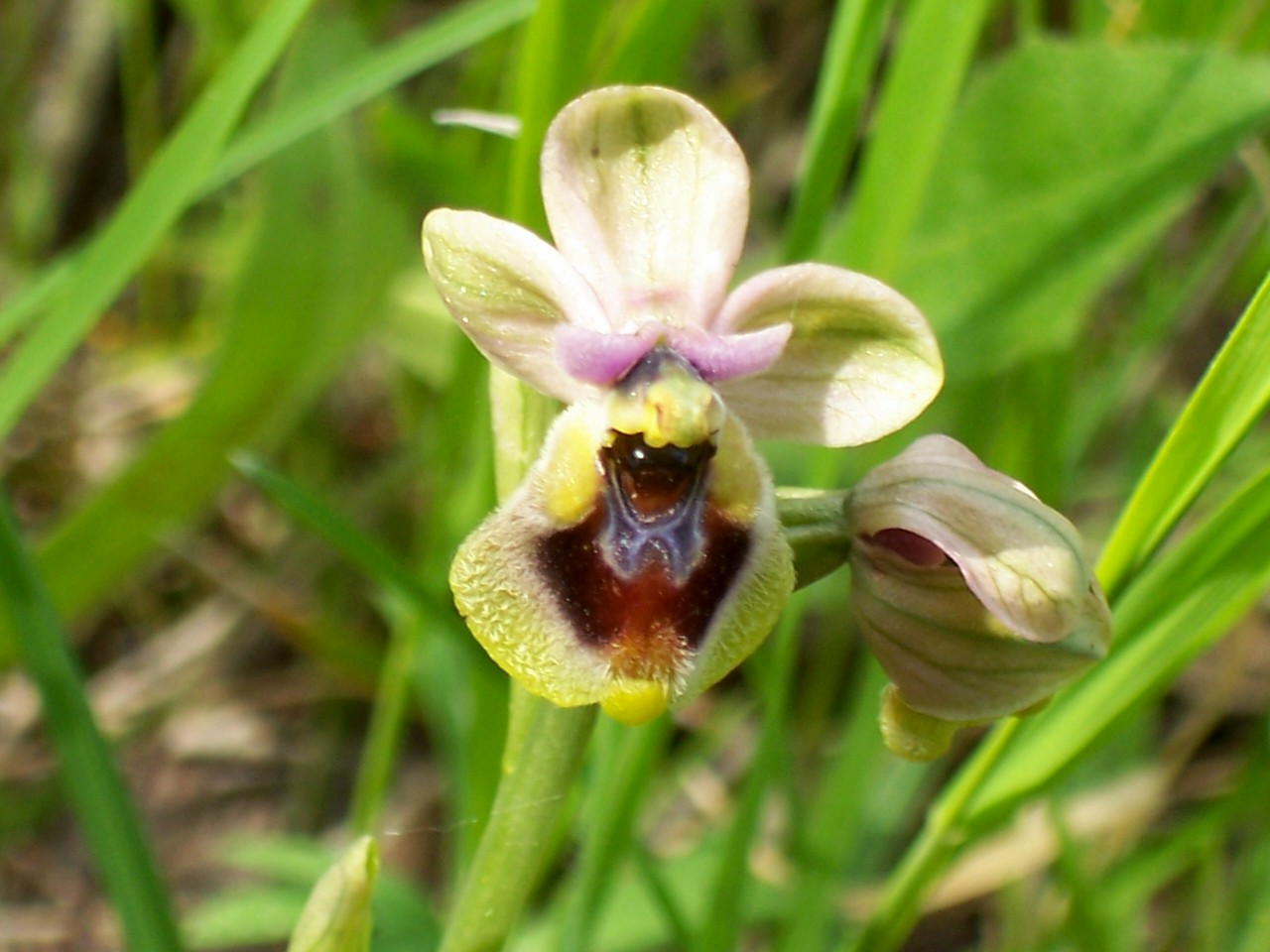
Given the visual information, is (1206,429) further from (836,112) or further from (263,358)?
(263,358)

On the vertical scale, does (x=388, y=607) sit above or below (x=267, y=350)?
below

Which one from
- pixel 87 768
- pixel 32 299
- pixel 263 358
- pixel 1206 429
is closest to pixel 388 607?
pixel 263 358

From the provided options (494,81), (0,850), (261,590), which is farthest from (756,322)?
(0,850)

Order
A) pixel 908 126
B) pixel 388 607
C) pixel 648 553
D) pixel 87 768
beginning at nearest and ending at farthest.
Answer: pixel 648 553, pixel 87 768, pixel 908 126, pixel 388 607

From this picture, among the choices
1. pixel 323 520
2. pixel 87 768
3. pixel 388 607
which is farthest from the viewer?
pixel 388 607

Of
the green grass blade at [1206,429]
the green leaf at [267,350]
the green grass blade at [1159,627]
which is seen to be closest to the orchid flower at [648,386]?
the green grass blade at [1206,429]

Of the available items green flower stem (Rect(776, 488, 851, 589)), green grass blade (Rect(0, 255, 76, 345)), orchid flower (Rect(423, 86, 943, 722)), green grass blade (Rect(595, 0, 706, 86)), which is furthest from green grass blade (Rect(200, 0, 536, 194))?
green flower stem (Rect(776, 488, 851, 589))

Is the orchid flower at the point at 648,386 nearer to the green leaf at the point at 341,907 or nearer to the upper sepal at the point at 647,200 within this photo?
the upper sepal at the point at 647,200
